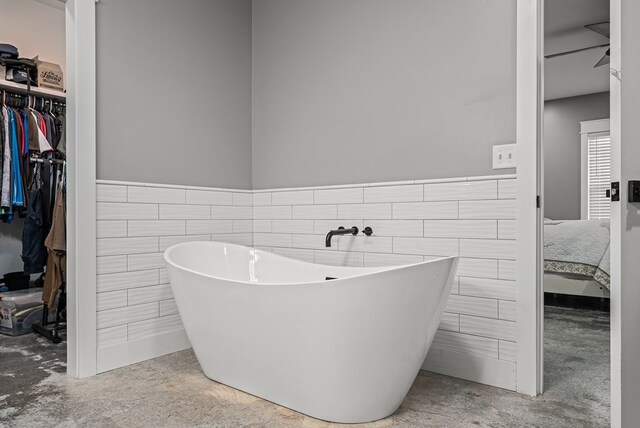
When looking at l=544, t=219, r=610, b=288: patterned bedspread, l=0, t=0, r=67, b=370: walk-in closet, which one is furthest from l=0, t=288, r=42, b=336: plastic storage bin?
l=544, t=219, r=610, b=288: patterned bedspread

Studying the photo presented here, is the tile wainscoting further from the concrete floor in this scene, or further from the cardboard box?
the cardboard box

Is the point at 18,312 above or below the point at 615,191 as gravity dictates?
below

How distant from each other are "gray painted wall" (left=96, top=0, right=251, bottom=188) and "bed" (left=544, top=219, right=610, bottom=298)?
293 centimetres

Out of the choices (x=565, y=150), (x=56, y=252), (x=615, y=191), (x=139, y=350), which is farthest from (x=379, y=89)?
(x=565, y=150)

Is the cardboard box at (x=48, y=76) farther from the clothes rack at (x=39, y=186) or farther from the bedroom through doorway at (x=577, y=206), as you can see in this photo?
the bedroom through doorway at (x=577, y=206)

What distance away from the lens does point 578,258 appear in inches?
150

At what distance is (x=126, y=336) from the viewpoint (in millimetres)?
2377

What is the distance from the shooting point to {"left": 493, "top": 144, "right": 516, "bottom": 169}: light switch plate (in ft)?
6.64

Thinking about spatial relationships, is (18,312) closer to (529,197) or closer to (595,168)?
(529,197)

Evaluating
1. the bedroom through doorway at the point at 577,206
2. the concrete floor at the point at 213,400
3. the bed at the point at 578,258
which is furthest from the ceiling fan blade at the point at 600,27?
the concrete floor at the point at 213,400

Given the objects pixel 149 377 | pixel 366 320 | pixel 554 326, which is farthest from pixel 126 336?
pixel 554 326

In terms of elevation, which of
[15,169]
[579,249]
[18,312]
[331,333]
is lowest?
[18,312]

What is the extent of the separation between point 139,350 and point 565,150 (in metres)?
6.90

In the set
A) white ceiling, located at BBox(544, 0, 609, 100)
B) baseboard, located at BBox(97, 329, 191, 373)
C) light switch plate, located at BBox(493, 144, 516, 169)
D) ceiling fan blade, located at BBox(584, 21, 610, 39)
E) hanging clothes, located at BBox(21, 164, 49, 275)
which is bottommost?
baseboard, located at BBox(97, 329, 191, 373)
